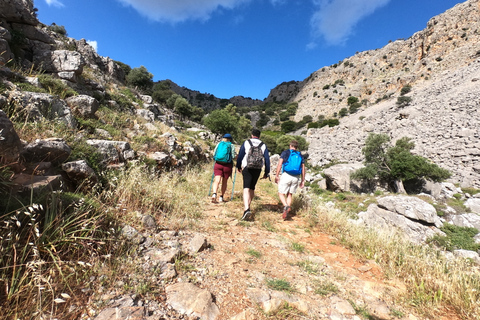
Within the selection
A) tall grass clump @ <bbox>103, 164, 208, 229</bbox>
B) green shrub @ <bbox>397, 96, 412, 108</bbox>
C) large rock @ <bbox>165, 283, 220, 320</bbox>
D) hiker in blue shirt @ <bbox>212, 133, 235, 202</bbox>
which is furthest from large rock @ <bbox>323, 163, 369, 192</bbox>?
green shrub @ <bbox>397, 96, 412, 108</bbox>

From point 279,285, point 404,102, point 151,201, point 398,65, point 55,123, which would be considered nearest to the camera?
point 279,285

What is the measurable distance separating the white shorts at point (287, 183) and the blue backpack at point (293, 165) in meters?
0.11

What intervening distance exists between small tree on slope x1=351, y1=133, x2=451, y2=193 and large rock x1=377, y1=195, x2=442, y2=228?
4034 millimetres

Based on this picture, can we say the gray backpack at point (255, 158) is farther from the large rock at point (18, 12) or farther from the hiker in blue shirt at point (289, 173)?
the large rock at point (18, 12)

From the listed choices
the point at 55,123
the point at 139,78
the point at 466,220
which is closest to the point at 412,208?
the point at 466,220

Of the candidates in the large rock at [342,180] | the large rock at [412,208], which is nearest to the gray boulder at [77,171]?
the large rock at [412,208]

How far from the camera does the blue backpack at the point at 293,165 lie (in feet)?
16.5

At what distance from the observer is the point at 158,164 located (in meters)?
6.29

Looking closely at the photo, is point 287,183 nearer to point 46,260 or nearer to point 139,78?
point 46,260

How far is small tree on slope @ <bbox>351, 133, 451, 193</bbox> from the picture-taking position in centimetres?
1314

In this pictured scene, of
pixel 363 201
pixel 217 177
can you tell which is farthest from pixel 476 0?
→ pixel 217 177

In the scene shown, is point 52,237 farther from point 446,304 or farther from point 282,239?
point 446,304

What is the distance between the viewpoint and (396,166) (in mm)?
14055

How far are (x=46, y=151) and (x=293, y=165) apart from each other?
4.74m
